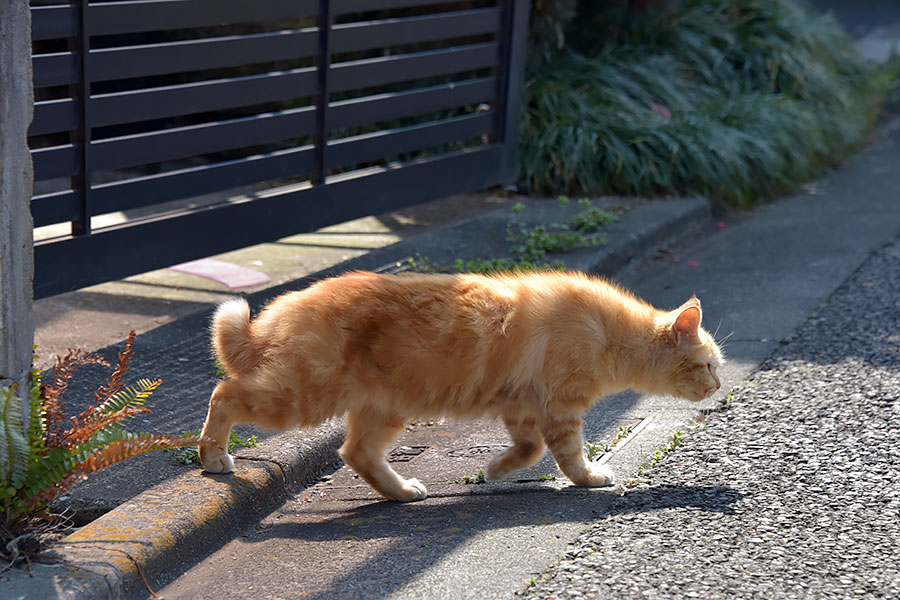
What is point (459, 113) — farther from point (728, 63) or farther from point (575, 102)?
point (728, 63)

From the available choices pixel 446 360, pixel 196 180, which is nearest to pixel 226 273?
pixel 196 180

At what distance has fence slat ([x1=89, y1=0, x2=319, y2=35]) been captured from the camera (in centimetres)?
509

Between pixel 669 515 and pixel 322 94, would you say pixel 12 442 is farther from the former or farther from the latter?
pixel 322 94

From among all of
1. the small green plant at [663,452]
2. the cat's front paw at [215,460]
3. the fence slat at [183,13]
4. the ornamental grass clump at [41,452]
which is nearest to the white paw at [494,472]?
the small green plant at [663,452]

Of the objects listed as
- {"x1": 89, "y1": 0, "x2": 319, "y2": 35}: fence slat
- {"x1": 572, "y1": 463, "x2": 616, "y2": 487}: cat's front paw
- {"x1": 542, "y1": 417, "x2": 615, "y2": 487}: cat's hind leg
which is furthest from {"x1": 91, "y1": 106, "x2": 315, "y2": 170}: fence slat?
{"x1": 572, "y1": 463, "x2": 616, "y2": 487}: cat's front paw

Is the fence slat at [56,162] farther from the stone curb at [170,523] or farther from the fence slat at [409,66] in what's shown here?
the fence slat at [409,66]

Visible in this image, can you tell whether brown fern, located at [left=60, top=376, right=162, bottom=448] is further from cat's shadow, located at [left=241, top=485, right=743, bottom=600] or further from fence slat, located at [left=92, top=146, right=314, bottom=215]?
fence slat, located at [left=92, top=146, right=314, bottom=215]

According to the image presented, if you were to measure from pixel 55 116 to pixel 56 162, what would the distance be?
8.6 inches

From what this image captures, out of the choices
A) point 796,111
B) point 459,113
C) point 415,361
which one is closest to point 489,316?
point 415,361

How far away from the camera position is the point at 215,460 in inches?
150

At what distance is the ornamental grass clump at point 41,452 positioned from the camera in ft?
10.3

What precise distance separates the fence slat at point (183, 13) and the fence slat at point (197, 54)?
0.32ft

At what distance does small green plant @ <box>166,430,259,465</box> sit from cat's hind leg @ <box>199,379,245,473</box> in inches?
4.7

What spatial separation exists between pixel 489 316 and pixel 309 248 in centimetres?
327
